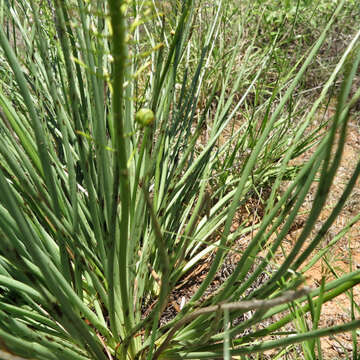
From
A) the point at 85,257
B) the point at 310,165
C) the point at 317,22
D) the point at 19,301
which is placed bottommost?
the point at 19,301

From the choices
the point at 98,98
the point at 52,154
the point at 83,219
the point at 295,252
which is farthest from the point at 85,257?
the point at 295,252

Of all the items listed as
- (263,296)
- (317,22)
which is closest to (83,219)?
(263,296)

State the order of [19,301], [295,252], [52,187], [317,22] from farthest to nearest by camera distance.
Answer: [317,22] < [19,301] < [52,187] < [295,252]

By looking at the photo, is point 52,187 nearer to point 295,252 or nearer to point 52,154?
point 52,154

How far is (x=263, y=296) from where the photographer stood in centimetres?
53

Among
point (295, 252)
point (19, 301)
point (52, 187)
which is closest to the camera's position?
point (295, 252)

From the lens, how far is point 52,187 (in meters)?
0.52

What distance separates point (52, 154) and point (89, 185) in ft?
0.53

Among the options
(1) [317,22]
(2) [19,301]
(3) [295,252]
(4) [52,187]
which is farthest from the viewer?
(1) [317,22]

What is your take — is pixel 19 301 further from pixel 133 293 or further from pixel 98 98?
pixel 98 98

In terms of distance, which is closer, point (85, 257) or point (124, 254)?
point (124, 254)

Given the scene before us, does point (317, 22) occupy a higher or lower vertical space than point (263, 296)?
higher

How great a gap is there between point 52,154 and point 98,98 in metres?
0.24

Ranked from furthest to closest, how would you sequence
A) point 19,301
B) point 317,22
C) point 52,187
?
point 317,22 < point 19,301 < point 52,187
